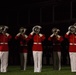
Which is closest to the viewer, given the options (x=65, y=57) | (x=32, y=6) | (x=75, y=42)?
(x=75, y=42)

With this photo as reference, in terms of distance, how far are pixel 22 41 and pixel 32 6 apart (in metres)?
14.7

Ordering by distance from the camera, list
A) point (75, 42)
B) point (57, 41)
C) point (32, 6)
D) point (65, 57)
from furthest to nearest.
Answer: point (32, 6)
point (65, 57)
point (57, 41)
point (75, 42)

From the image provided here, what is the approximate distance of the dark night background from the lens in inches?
1417

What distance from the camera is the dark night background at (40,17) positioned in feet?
118

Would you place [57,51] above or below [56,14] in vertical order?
below

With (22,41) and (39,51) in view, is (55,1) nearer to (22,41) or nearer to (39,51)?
(22,41)

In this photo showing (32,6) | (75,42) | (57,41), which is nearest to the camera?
(75,42)

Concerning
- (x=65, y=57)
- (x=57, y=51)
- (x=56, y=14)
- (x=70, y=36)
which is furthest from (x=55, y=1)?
(x=70, y=36)

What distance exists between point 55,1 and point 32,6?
10.5 ft

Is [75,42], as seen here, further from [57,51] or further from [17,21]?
[17,21]

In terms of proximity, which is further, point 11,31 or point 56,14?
point 11,31

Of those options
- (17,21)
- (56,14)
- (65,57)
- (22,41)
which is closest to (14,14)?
(17,21)

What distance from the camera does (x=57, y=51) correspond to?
83.0ft

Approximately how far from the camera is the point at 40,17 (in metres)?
39.1
